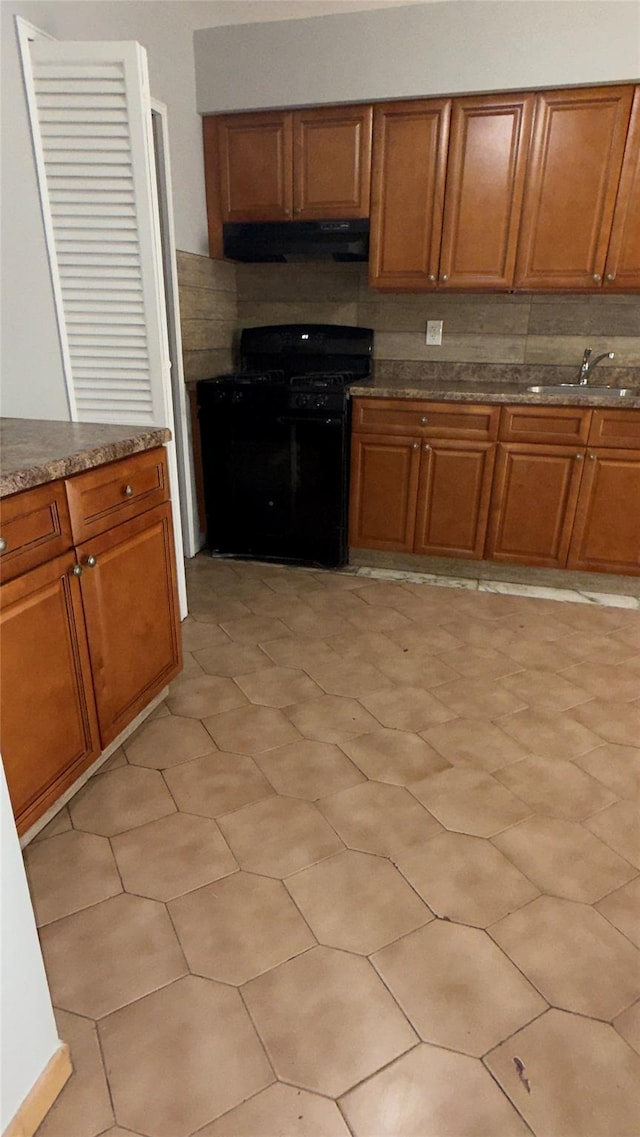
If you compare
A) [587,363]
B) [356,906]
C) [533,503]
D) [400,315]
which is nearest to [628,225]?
[587,363]

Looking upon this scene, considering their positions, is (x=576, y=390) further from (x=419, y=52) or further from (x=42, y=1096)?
(x=42, y=1096)

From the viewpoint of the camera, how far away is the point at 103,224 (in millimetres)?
1978

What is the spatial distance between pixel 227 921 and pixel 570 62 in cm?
326

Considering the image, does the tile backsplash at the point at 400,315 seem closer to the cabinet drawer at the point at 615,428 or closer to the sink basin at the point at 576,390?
the sink basin at the point at 576,390

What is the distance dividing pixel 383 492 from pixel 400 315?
101cm

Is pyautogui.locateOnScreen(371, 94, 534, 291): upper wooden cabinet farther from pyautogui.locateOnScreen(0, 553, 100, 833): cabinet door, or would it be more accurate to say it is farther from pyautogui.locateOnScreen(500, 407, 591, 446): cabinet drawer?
pyautogui.locateOnScreen(0, 553, 100, 833): cabinet door

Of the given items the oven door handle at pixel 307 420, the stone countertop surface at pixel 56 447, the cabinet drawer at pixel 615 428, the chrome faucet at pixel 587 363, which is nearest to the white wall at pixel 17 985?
the stone countertop surface at pixel 56 447

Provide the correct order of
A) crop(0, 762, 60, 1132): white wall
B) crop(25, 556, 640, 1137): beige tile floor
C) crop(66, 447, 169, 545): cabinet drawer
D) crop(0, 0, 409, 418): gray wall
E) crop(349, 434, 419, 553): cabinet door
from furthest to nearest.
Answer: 1. crop(349, 434, 419, 553): cabinet door
2. crop(0, 0, 409, 418): gray wall
3. crop(66, 447, 169, 545): cabinet drawer
4. crop(25, 556, 640, 1137): beige tile floor
5. crop(0, 762, 60, 1132): white wall

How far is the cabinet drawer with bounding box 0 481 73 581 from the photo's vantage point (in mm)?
1235

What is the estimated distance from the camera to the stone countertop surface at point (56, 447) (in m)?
1.27

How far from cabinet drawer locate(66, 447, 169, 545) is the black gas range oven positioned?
1231 mm

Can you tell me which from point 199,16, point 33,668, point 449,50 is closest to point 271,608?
point 33,668

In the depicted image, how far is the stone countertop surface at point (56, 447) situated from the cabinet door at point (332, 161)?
183cm

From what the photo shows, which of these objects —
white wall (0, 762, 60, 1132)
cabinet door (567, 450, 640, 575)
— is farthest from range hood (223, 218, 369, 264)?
white wall (0, 762, 60, 1132)
